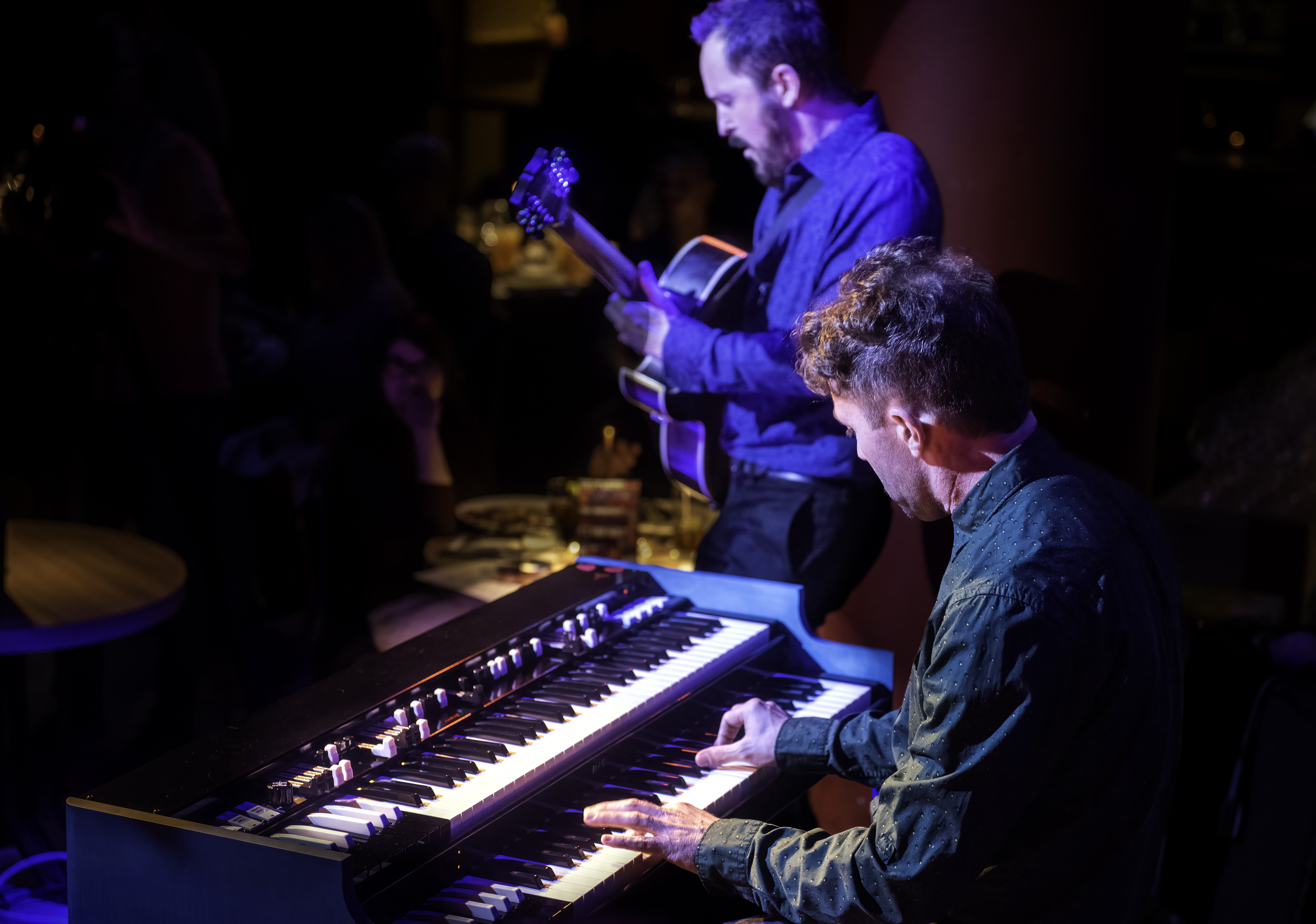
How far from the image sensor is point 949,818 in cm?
149

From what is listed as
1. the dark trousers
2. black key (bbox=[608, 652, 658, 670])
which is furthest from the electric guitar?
black key (bbox=[608, 652, 658, 670])

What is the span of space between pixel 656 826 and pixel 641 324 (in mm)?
1549

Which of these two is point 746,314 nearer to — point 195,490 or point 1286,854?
point 1286,854

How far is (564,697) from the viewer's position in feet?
7.13

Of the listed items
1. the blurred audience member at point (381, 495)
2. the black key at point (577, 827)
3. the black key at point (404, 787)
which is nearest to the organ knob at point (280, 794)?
the black key at point (404, 787)

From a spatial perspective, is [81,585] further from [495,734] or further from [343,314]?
[495,734]

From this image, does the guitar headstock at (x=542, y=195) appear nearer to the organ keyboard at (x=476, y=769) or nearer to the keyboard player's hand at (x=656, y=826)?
the organ keyboard at (x=476, y=769)

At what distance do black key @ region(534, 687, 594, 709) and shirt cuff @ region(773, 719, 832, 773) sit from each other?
0.32 m

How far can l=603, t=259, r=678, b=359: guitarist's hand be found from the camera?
305 centimetres

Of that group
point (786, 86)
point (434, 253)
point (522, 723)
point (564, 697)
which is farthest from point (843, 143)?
point (434, 253)

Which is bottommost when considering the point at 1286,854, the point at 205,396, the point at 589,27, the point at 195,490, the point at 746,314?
the point at 1286,854

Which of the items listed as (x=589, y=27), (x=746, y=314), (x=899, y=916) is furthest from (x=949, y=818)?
(x=589, y=27)

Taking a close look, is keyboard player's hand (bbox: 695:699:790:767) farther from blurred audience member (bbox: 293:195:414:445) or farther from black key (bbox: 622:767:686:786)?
blurred audience member (bbox: 293:195:414:445)

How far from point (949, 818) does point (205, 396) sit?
3667 millimetres
